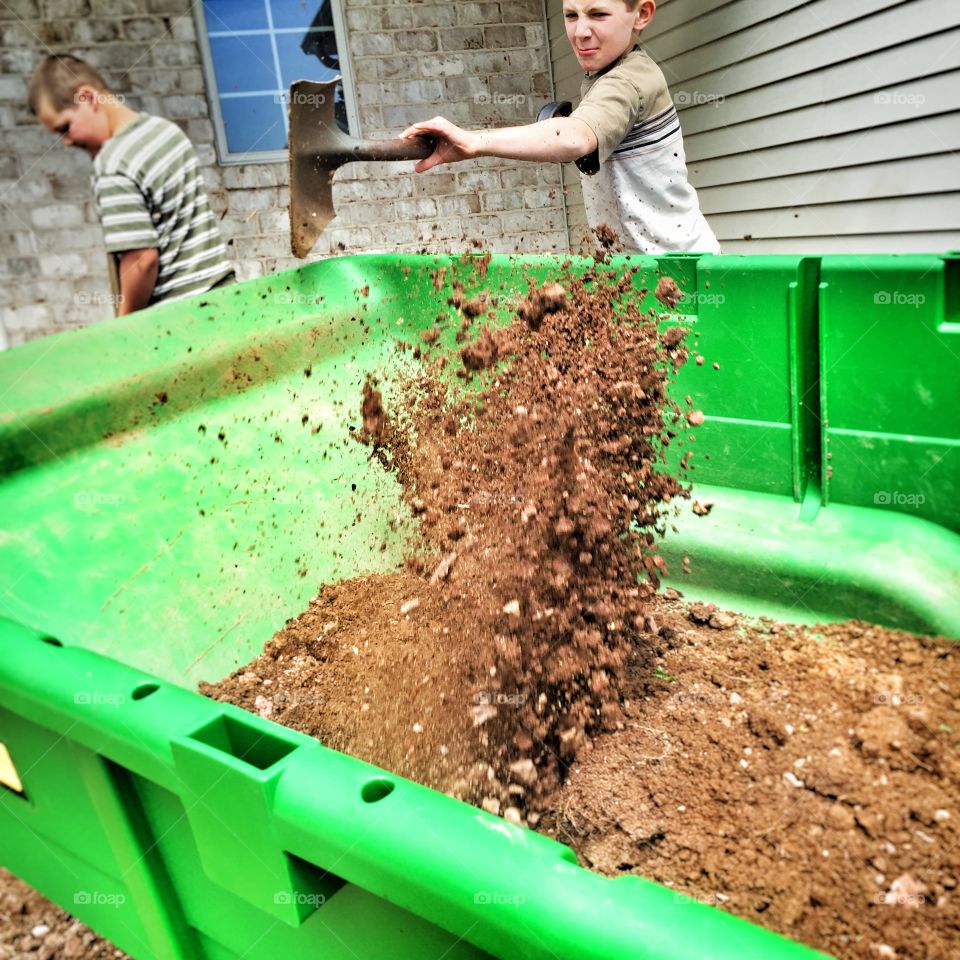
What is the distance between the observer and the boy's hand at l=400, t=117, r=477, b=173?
1870 mm

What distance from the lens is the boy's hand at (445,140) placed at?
1870 mm

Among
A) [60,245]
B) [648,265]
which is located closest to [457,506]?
[648,265]

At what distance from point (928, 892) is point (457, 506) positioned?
101 cm

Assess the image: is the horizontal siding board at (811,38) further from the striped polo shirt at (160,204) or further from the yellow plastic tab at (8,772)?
the yellow plastic tab at (8,772)

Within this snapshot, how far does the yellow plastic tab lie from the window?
555 centimetres

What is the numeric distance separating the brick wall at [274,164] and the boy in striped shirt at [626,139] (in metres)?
3.99

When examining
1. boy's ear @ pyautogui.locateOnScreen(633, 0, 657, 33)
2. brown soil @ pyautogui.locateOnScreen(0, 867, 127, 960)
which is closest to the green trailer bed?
brown soil @ pyautogui.locateOnScreen(0, 867, 127, 960)

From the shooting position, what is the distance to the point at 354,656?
174cm

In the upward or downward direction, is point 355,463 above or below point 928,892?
above

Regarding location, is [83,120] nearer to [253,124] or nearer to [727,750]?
[727,750]

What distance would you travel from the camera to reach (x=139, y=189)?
8.82ft

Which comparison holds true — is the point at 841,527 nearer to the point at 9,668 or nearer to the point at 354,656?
the point at 354,656

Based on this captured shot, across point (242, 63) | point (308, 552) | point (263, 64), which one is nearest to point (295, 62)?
point (263, 64)

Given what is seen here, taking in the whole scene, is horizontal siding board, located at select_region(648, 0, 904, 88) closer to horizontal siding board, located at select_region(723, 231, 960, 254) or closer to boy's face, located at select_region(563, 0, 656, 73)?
horizontal siding board, located at select_region(723, 231, 960, 254)
